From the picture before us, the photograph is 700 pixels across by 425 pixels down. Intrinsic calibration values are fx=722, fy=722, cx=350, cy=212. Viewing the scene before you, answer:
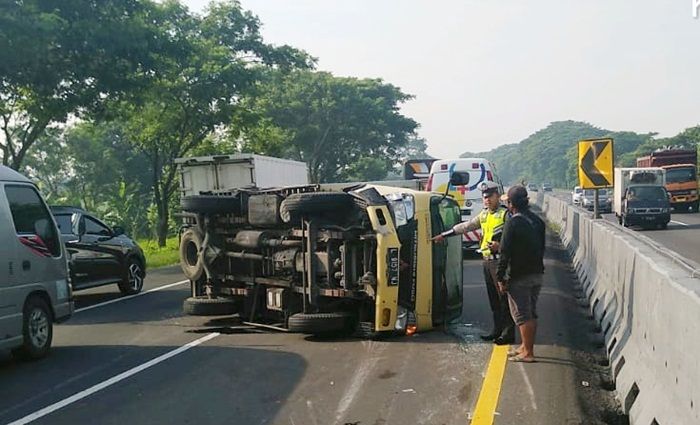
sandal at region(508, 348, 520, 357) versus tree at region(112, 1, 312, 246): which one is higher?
tree at region(112, 1, 312, 246)

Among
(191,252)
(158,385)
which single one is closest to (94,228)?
(191,252)

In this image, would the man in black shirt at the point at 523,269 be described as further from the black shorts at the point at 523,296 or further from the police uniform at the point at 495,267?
the police uniform at the point at 495,267

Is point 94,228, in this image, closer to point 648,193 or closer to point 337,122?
point 648,193

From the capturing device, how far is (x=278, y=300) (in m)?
8.75

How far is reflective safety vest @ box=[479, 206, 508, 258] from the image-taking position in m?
8.05

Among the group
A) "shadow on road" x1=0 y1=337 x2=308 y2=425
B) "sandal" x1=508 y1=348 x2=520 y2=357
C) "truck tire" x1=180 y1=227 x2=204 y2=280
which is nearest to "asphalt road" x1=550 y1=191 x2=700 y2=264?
"sandal" x1=508 y1=348 x2=520 y2=357

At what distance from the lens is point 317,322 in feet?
26.5

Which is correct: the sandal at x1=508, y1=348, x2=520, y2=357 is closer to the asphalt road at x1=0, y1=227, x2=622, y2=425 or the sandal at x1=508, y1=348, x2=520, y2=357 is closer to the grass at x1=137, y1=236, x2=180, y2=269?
the asphalt road at x1=0, y1=227, x2=622, y2=425

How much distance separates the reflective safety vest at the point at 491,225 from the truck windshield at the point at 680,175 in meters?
31.0

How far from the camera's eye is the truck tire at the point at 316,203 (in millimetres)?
8266

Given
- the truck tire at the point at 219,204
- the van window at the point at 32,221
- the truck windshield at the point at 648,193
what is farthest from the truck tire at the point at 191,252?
the truck windshield at the point at 648,193

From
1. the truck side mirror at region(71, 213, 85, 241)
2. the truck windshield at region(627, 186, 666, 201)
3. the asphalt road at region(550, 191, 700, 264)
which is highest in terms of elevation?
the truck side mirror at region(71, 213, 85, 241)

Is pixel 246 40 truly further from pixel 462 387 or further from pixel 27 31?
pixel 462 387

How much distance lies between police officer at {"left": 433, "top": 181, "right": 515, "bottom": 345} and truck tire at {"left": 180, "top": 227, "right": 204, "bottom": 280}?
11.0 ft
